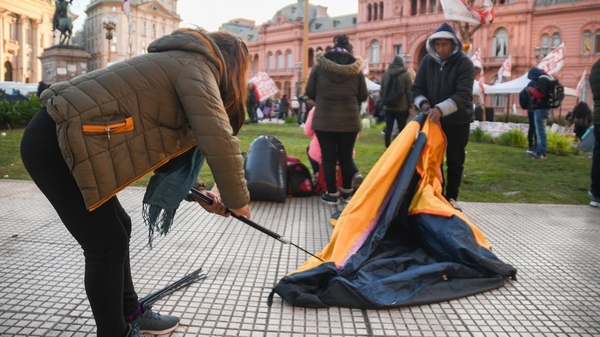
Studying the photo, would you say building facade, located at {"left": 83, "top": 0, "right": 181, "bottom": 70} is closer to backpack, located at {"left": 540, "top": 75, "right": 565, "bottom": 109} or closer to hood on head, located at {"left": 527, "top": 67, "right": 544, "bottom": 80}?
hood on head, located at {"left": 527, "top": 67, "right": 544, "bottom": 80}

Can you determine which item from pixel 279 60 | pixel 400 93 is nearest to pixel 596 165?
pixel 400 93

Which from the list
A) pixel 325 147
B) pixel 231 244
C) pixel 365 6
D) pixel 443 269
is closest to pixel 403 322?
pixel 443 269

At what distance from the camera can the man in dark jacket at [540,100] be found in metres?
10.3

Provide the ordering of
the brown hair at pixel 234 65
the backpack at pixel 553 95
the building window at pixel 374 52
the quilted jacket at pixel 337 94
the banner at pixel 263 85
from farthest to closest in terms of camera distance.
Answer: the building window at pixel 374 52 → the banner at pixel 263 85 → the backpack at pixel 553 95 → the quilted jacket at pixel 337 94 → the brown hair at pixel 234 65

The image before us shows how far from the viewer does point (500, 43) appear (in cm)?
4941

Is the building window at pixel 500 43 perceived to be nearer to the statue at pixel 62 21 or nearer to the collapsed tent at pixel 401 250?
the statue at pixel 62 21

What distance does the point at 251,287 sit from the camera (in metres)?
3.46

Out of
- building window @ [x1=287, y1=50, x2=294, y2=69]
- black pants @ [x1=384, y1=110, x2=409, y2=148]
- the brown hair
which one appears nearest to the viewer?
the brown hair

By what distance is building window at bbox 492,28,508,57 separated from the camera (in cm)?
4922

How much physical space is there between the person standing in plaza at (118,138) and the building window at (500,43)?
5171 cm

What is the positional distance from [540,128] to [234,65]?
983 centimetres

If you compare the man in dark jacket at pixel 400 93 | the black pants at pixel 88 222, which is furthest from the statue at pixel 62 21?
the black pants at pixel 88 222

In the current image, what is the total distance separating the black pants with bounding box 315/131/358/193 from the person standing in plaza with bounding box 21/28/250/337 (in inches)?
149

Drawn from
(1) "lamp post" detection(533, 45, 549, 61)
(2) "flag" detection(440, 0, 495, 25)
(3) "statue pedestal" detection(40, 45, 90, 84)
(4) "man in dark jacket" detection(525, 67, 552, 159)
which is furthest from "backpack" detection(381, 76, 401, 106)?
(1) "lamp post" detection(533, 45, 549, 61)
